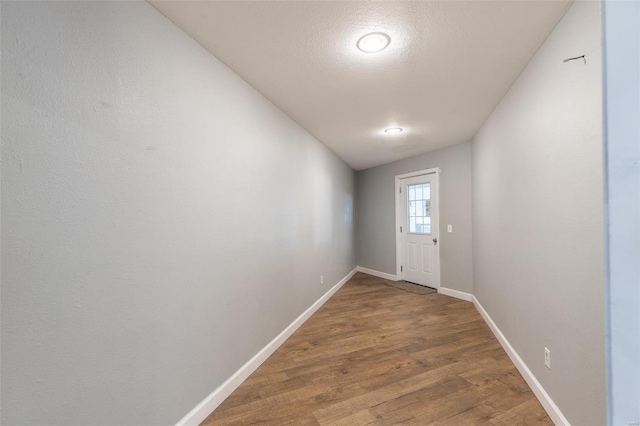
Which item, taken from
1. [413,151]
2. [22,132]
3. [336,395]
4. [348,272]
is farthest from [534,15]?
[348,272]

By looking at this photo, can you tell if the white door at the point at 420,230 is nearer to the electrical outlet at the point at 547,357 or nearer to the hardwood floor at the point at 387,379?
the hardwood floor at the point at 387,379

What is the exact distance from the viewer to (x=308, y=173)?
12.0 feet

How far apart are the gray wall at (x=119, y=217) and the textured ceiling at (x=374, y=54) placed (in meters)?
0.27

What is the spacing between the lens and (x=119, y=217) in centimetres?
127

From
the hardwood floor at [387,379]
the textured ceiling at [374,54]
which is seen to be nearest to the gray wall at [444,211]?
the hardwood floor at [387,379]

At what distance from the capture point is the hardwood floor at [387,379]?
5.81 ft

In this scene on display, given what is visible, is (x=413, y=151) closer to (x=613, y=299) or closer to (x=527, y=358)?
(x=527, y=358)

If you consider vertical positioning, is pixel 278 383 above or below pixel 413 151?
below

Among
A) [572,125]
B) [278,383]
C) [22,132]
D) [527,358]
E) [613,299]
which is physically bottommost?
[278,383]

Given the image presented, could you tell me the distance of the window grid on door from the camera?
4.95 metres

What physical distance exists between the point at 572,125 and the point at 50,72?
2382 mm

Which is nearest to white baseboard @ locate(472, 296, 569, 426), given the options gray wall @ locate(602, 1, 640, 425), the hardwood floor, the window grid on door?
the hardwood floor

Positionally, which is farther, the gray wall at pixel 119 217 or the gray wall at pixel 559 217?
the gray wall at pixel 559 217

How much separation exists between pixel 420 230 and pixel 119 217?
15.5 ft
